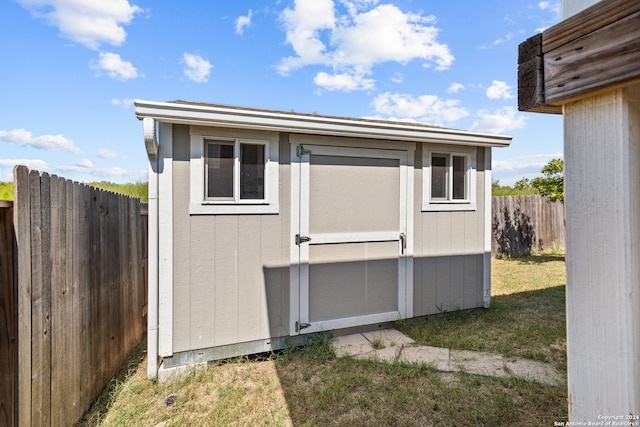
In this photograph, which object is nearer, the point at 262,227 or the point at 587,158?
the point at 587,158

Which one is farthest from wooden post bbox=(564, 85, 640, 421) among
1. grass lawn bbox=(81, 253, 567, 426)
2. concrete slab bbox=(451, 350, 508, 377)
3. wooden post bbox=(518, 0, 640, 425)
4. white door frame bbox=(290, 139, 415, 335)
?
white door frame bbox=(290, 139, 415, 335)

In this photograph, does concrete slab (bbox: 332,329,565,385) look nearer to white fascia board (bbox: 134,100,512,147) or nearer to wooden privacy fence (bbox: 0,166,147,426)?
wooden privacy fence (bbox: 0,166,147,426)

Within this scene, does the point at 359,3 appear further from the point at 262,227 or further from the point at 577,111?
the point at 577,111

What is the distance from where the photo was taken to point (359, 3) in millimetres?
5734

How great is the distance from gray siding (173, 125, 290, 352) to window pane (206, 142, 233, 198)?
0.20 m

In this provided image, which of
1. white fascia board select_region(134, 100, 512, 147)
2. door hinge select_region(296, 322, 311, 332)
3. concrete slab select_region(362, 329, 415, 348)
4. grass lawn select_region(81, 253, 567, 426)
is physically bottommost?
grass lawn select_region(81, 253, 567, 426)

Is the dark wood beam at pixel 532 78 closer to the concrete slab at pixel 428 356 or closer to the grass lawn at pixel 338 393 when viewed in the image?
the grass lawn at pixel 338 393

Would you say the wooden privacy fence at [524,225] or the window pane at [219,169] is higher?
the window pane at [219,169]

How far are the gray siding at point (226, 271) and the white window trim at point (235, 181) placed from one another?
6cm

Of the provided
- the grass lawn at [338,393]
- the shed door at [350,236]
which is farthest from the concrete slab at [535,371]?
the shed door at [350,236]

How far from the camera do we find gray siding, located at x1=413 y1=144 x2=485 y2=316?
12.6ft

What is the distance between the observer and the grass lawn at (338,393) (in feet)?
7.18

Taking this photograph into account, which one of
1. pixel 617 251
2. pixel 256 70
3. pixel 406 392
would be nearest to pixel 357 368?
pixel 406 392

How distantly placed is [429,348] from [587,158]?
2854 mm
